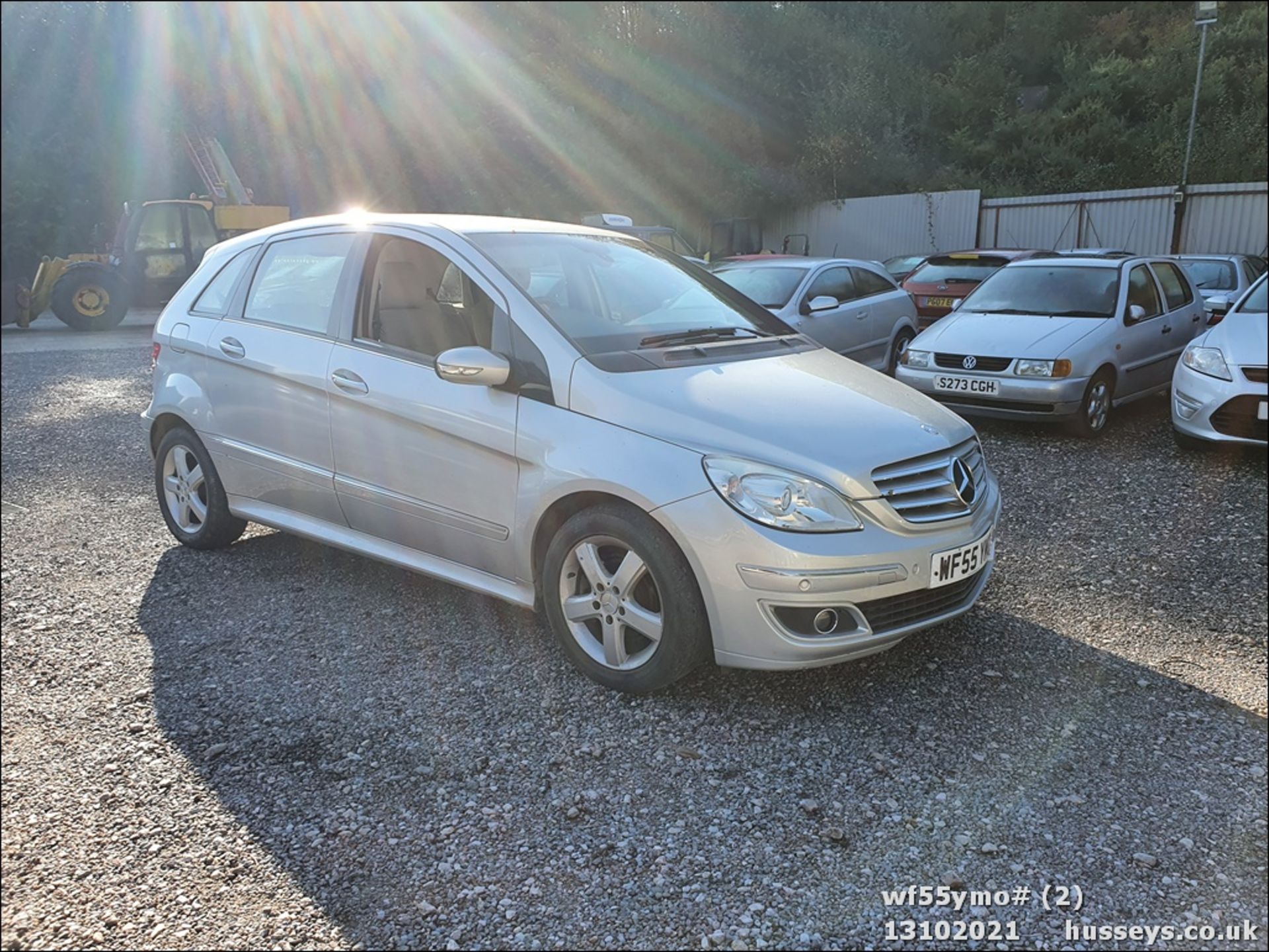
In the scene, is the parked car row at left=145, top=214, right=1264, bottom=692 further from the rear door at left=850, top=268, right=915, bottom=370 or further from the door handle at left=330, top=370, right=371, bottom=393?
the rear door at left=850, top=268, right=915, bottom=370

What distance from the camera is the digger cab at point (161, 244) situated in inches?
713

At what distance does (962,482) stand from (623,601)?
1329 mm

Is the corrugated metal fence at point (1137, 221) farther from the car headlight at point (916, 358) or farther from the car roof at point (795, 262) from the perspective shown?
the car headlight at point (916, 358)

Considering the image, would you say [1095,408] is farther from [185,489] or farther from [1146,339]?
[185,489]

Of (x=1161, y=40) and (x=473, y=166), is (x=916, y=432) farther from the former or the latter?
(x=1161, y=40)

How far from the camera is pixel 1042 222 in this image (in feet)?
72.3

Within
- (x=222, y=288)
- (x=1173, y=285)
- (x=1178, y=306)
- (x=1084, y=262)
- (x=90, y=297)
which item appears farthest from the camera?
(x=90, y=297)

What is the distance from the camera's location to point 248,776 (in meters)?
3.07

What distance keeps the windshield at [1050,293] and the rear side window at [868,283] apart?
1236mm

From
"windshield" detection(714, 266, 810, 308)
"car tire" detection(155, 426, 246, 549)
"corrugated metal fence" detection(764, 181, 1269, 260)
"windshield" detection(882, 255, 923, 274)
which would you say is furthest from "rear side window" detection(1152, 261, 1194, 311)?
"corrugated metal fence" detection(764, 181, 1269, 260)

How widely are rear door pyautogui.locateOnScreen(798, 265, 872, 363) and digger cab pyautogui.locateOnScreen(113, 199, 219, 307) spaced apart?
13444mm

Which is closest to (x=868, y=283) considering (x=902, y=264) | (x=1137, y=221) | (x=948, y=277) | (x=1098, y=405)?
(x=1098, y=405)

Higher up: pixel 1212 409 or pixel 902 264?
pixel 902 264

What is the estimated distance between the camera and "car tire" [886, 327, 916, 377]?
1031 centimetres
